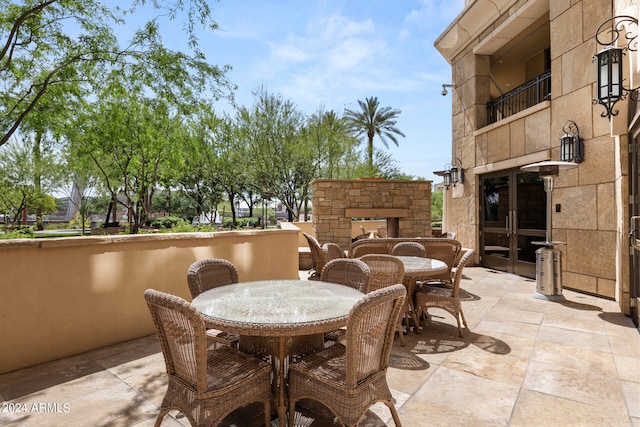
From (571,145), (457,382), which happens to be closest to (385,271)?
(457,382)

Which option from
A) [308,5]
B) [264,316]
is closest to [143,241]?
[264,316]

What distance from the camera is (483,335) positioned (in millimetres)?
3381

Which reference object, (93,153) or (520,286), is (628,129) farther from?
(93,153)

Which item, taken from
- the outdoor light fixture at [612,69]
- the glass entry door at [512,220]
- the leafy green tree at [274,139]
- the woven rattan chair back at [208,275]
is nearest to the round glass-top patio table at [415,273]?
the woven rattan chair back at [208,275]

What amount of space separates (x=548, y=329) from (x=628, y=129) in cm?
256

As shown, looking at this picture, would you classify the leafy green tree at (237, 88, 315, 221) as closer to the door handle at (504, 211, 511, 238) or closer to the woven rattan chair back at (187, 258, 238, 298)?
the door handle at (504, 211, 511, 238)

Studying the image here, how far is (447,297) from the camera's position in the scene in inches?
133

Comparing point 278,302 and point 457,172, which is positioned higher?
point 457,172

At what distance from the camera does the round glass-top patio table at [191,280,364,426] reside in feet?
5.61

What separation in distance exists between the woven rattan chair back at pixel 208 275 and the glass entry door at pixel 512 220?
19.1 ft

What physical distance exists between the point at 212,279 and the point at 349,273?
3.67 ft

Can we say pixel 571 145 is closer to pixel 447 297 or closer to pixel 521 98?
pixel 521 98

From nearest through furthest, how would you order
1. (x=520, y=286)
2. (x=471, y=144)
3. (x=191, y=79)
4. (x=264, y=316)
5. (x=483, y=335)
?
1. (x=264, y=316)
2. (x=483, y=335)
3. (x=520, y=286)
4. (x=191, y=79)
5. (x=471, y=144)

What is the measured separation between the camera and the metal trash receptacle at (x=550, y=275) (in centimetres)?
488
